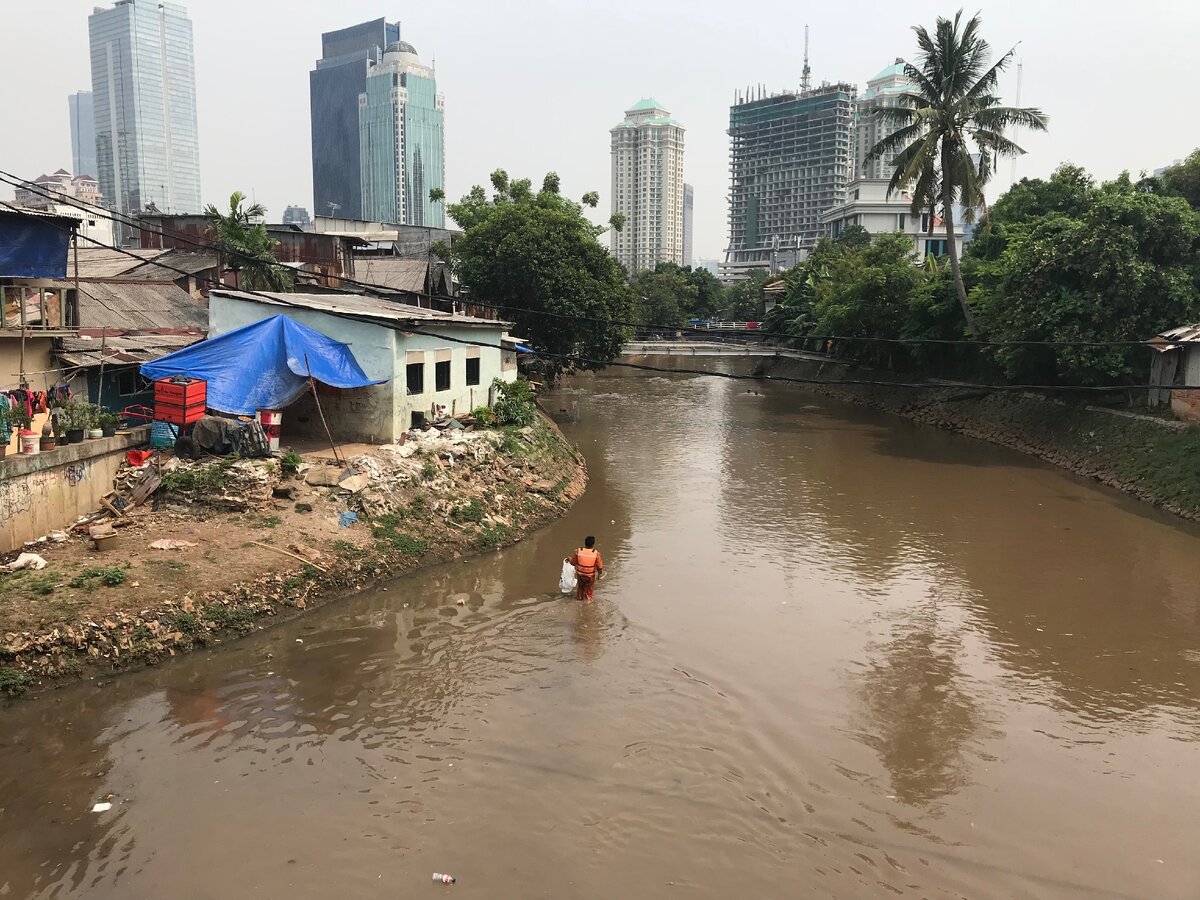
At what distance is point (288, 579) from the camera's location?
43.0 ft

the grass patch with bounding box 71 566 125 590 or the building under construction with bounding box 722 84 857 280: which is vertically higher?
the building under construction with bounding box 722 84 857 280

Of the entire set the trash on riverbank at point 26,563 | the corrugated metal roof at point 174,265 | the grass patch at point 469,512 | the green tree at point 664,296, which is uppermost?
the green tree at point 664,296

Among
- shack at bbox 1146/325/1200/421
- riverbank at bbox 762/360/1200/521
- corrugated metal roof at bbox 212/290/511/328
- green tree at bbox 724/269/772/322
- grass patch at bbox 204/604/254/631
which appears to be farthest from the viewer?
green tree at bbox 724/269/772/322

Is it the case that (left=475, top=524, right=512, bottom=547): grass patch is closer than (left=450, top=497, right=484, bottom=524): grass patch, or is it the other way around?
(left=475, top=524, right=512, bottom=547): grass patch

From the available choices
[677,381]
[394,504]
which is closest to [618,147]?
[677,381]

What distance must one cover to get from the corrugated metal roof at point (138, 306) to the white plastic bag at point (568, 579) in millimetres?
13453

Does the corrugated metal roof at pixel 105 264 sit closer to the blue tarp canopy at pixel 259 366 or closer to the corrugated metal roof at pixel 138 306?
the corrugated metal roof at pixel 138 306

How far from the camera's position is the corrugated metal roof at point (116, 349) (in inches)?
629

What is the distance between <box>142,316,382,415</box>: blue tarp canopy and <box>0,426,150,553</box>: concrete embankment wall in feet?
6.39

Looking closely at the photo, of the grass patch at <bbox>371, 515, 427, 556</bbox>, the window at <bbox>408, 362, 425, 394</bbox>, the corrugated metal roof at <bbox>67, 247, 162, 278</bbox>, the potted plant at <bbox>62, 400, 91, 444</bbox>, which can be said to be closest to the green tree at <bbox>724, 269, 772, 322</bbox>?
the corrugated metal roof at <bbox>67, 247, 162, 278</bbox>

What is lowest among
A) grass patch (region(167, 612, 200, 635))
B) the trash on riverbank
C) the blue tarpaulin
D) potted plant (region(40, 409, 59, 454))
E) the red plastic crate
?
grass patch (region(167, 612, 200, 635))

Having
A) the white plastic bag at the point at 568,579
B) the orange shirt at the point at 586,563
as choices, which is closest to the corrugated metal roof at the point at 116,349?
the white plastic bag at the point at 568,579

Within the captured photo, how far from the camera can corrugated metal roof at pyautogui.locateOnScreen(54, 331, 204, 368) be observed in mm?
15969

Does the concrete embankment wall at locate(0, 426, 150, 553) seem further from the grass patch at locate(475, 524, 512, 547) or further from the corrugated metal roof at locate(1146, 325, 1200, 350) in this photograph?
the corrugated metal roof at locate(1146, 325, 1200, 350)
